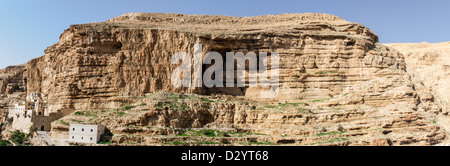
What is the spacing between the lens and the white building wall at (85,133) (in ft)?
104

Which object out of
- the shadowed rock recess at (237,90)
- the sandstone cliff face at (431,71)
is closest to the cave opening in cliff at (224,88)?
the shadowed rock recess at (237,90)

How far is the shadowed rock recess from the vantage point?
34469mm

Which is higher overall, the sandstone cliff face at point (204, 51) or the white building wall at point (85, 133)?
the sandstone cliff face at point (204, 51)

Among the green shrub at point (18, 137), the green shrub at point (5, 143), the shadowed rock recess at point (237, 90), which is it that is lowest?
the green shrub at point (5, 143)

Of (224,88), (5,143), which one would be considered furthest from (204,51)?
(5,143)

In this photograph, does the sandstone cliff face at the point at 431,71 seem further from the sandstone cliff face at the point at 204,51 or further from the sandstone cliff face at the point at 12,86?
the sandstone cliff face at the point at 12,86

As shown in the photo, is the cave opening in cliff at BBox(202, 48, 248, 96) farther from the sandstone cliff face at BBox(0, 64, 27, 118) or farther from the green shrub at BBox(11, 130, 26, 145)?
the sandstone cliff face at BBox(0, 64, 27, 118)

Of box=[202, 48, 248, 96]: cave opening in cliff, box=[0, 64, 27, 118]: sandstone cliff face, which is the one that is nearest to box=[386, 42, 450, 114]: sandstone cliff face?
box=[202, 48, 248, 96]: cave opening in cliff

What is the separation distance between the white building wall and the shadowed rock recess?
100 centimetres

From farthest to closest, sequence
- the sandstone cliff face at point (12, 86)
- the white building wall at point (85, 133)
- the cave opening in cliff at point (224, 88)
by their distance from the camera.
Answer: the sandstone cliff face at point (12, 86), the cave opening in cliff at point (224, 88), the white building wall at point (85, 133)

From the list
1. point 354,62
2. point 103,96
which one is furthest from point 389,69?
point 103,96

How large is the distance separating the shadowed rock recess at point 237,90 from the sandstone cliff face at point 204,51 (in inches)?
3.9

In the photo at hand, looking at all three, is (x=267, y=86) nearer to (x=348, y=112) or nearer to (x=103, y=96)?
(x=348, y=112)
